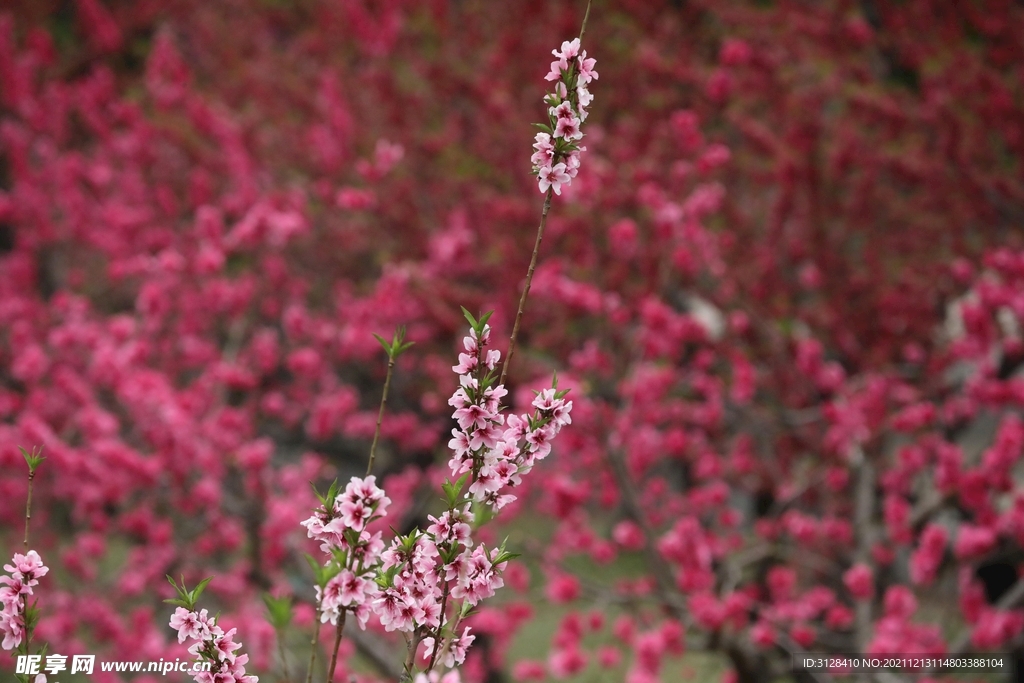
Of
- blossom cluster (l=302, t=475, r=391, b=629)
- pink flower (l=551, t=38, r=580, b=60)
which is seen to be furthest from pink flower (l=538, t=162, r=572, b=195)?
blossom cluster (l=302, t=475, r=391, b=629)

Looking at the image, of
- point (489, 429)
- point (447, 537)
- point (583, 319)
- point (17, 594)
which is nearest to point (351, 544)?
point (447, 537)

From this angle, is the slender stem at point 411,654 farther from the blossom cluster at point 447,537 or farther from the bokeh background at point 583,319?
the bokeh background at point 583,319

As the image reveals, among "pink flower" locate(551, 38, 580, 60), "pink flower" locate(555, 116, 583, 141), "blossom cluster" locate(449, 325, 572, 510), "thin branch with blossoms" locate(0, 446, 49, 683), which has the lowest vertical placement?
"thin branch with blossoms" locate(0, 446, 49, 683)

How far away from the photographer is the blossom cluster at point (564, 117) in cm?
140

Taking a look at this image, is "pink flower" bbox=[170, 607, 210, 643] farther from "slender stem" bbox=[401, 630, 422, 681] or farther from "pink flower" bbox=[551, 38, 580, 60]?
"pink flower" bbox=[551, 38, 580, 60]

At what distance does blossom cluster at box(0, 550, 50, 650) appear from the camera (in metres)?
1.37

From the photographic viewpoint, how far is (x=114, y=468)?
432 cm

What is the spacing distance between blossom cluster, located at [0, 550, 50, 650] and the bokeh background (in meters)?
2.53

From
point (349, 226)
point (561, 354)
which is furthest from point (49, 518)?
point (561, 354)

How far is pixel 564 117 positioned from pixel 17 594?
47.8 inches

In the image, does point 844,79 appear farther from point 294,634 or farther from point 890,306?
point 294,634

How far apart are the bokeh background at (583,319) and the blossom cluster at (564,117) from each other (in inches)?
91.1

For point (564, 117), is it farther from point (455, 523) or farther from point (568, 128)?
point (455, 523)

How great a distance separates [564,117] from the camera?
1403 millimetres
